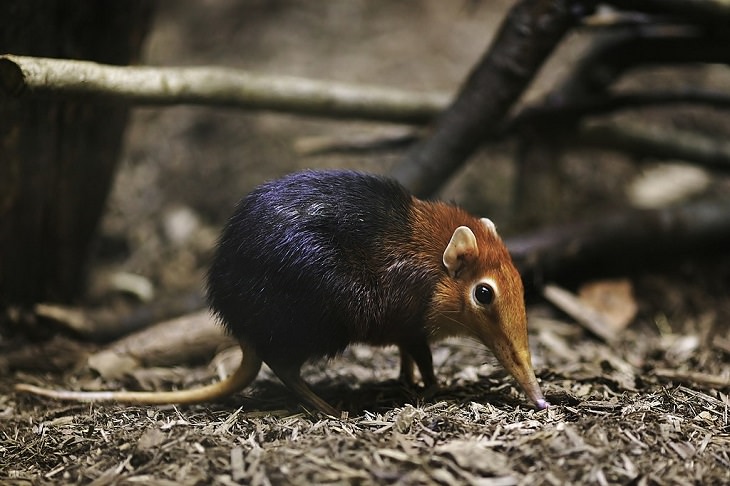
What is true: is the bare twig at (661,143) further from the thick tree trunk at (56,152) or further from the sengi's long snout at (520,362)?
the thick tree trunk at (56,152)

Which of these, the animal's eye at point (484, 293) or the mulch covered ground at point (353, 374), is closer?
the mulch covered ground at point (353, 374)

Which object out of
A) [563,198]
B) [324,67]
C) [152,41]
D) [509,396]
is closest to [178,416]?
[509,396]

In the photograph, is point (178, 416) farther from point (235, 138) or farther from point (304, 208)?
point (235, 138)

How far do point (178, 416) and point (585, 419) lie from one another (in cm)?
202

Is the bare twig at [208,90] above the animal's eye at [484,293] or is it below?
above

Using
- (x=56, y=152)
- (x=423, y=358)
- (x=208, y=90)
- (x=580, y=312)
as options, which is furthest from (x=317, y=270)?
(x=580, y=312)

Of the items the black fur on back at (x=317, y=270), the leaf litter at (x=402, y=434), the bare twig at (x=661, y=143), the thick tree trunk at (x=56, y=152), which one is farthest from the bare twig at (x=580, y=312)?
the thick tree trunk at (x=56, y=152)

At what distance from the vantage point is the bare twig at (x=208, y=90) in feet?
12.3

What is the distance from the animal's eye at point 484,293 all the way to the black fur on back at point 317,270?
24cm

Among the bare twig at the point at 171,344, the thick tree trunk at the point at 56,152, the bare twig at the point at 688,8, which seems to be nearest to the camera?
the thick tree trunk at the point at 56,152

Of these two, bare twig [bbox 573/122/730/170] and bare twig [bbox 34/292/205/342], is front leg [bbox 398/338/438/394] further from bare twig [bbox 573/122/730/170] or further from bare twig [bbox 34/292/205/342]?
bare twig [bbox 573/122/730/170]

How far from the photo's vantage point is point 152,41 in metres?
9.13

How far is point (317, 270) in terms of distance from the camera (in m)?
3.64

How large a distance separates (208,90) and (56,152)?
1.11 meters
